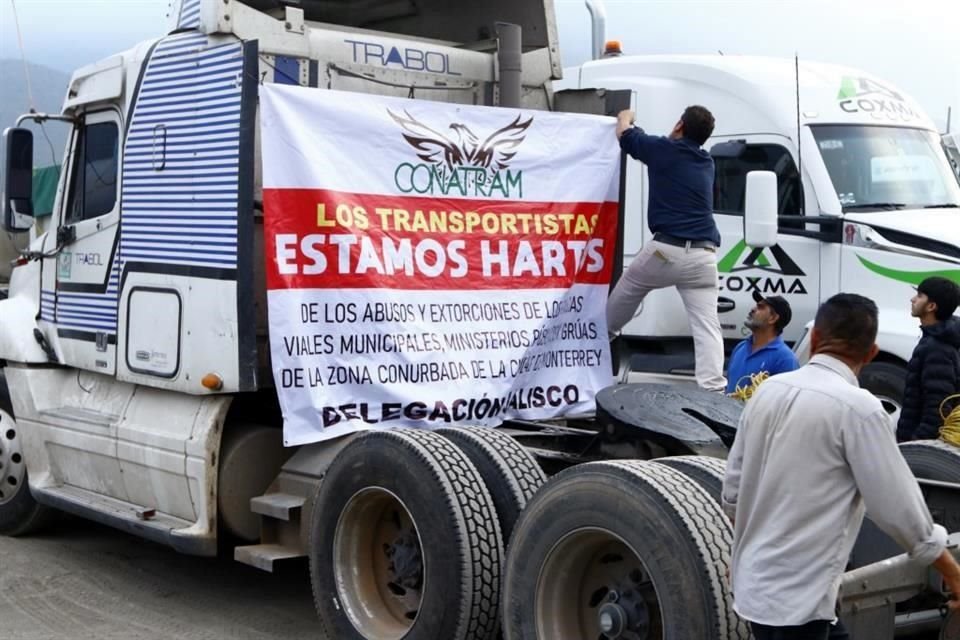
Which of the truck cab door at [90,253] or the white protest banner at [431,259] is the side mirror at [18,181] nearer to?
the truck cab door at [90,253]

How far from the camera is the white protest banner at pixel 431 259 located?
19.1 ft

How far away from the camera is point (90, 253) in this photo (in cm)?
706

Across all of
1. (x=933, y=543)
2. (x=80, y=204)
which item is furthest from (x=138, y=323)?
(x=933, y=543)

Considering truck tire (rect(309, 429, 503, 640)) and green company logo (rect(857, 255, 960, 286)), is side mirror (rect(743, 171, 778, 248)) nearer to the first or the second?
green company logo (rect(857, 255, 960, 286))

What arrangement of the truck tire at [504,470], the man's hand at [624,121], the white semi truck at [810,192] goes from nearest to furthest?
the truck tire at [504,470] → the man's hand at [624,121] → the white semi truck at [810,192]

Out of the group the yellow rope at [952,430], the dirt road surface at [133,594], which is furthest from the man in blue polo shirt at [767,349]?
the dirt road surface at [133,594]

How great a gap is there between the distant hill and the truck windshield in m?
5.51

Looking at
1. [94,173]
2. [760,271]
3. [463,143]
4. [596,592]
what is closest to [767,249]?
[760,271]

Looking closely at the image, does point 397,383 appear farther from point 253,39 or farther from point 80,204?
point 80,204

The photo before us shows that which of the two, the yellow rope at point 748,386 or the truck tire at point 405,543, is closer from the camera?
the truck tire at point 405,543

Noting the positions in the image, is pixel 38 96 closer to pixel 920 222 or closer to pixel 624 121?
pixel 624 121

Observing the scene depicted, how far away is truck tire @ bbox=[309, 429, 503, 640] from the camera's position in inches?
196

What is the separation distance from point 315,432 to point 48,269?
8.56ft

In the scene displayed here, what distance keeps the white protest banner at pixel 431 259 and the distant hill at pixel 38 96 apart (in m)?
2.44
